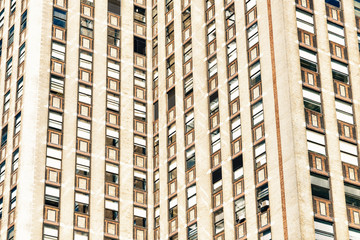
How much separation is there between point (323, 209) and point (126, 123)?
76.4 feet

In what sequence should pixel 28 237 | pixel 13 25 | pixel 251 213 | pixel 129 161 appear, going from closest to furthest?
pixel 251 213 → pixel 28 237 → pixel 129 161 → pixel 13 25

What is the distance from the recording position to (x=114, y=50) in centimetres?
8275

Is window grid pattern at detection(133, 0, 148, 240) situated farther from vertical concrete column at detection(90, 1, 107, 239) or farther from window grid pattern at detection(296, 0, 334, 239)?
window grid pattern at detection(296, 0, 334, 239)

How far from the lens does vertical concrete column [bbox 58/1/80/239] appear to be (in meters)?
72.6

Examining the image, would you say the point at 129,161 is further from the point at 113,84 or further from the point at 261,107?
the point at 261,107

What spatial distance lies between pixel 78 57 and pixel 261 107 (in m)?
19.5

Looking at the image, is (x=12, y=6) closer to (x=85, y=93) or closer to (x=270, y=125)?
(x=85, y=93)

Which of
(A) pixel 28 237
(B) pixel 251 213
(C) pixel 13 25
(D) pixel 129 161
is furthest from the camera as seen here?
(C) pixel 13 25

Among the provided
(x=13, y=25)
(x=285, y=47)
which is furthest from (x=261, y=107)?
(x=13, y=25)

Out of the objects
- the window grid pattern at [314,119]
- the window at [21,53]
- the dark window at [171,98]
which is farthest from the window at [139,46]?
the window grid pattern at [314,119]

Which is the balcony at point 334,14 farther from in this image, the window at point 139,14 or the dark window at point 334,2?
the window at point 139,14

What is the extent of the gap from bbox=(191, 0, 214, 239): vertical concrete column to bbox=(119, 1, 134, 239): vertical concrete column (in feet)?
24.3

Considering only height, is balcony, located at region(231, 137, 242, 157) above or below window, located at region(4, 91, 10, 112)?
below

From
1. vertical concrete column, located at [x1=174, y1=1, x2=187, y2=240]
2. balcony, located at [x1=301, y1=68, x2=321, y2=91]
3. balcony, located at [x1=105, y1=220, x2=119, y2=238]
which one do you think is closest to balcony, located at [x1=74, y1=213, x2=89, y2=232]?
balcony, located at [x1=105, y1=220, x2=119, y2=238]
